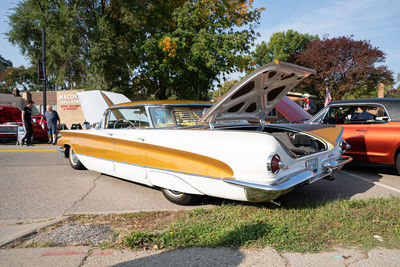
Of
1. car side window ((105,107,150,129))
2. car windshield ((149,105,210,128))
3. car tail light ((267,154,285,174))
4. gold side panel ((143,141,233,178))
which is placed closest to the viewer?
car tail light ((267,154,285,174))

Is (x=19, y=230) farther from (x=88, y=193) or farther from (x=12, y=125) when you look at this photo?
(x=12, y=125)

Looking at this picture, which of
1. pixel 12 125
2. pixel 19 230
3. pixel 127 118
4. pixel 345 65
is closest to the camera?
pixel 19 230

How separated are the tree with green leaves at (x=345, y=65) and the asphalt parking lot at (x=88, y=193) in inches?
974

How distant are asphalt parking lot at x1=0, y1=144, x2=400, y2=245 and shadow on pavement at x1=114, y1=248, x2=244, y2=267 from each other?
51.6 inches

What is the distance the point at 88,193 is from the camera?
4660 mm

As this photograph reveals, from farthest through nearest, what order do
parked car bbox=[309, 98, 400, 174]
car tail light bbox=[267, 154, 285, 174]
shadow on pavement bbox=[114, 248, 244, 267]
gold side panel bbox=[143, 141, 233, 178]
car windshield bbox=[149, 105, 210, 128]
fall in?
parked car bbox=[309, 98, 400, 174] → car windshield bbox=[149, 105, 210, 128] → gold side panel bbox=[143, 141, 233, 178] → car tail light bbox=[267, 154, 285, 174] → shadow on pavement bbox=[114, 248, 244, 267]

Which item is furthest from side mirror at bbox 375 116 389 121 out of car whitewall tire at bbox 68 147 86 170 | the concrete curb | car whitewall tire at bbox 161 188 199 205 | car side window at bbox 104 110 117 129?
car whitewall tire at bbox 68 147 86 170

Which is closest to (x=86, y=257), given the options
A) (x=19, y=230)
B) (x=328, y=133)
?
(x=19, y=230)

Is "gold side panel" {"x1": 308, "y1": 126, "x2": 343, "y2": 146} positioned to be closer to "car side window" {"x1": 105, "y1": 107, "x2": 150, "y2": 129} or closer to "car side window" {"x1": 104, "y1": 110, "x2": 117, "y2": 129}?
"car side window" {"x1": 105, "y1": 107, "x2": 150, "y2": 129}

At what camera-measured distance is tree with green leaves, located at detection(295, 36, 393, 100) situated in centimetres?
2695

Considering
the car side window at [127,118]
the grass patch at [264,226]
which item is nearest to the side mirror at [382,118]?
the grass patch at [264,226]

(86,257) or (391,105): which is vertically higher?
(391,105)

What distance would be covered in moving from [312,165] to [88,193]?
11.6ft

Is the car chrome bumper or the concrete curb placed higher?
the car chrome bumper
